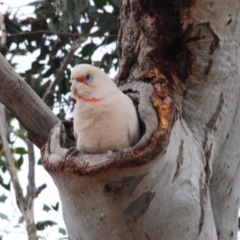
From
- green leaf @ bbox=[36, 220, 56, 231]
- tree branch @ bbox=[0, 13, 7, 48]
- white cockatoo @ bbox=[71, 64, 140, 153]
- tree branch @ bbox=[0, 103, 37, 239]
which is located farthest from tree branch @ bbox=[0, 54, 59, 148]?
green leaf @ bbox=[36, 220, 56, 231]

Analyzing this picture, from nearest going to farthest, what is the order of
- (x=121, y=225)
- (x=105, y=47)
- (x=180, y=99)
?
(x=121, y=225) → (x=180, y=99) → (x=105, y=47)

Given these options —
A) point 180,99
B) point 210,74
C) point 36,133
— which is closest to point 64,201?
point 36,133

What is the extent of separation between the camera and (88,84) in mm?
1565

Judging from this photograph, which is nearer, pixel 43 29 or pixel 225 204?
pixel 225 204

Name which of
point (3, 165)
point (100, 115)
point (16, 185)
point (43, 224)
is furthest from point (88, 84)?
point (3, 165)

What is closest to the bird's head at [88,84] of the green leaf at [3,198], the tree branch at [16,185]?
the tree branch at [16,185]

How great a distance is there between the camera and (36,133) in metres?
1.78

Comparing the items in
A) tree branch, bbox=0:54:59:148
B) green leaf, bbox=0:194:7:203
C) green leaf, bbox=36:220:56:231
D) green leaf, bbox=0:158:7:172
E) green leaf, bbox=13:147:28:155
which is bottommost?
green leaf, bbox=36:220:56:231

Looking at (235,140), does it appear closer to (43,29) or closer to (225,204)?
(225,204)

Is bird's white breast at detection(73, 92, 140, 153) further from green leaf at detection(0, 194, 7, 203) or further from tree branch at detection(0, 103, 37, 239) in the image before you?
green leaf at detection(0, 194, 7, 203)

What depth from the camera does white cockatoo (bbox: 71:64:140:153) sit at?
1529 mm

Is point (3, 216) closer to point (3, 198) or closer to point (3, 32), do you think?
point (3, 198)

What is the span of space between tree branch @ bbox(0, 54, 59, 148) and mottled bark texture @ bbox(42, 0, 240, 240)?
84 mm

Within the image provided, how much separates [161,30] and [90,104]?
0.39 meters
